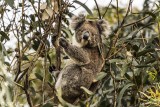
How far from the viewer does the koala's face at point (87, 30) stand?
5.20 m

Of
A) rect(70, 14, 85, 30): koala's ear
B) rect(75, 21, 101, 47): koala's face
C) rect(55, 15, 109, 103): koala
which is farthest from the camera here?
rect(70, 14, 85, 30): koala's ear

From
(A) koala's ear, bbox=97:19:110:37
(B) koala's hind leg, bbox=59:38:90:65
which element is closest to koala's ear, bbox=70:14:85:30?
(A) koala's ear, bbox=97:19:110:37

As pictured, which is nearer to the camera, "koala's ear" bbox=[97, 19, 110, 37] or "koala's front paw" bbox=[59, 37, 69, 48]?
"koala's front paw" bbox=[59, 37, 69, 48]

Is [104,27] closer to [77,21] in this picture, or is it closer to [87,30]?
[87,30]

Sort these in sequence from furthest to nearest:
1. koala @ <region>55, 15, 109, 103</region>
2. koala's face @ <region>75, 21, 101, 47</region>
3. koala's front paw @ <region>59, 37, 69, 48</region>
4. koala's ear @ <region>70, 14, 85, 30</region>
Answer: koala's ear @ <region>70, 14, 85, 30</region> → koala's face @ <region>75, 21, 101, 47</region> → koala @ <region>55, 15, 109, 103</region> → koala's front paw @ <region>59, 37, 69, 48</region>

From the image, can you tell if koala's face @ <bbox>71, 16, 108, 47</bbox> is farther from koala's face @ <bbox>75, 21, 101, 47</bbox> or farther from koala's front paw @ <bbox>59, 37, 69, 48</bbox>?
koala's front paw @ <bbox>59, 37, 69, 48</bbox>

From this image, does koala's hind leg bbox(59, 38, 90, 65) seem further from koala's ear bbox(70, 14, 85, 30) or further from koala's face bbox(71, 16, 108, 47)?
koala's ear bbox(70, 14, 85, 30)

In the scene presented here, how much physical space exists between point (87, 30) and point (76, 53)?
Answer: 0.50 m

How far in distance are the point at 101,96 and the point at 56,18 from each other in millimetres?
1174

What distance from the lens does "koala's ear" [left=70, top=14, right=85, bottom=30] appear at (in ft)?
17.5

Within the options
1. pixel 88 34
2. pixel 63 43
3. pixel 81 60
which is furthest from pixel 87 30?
pixel 63 43

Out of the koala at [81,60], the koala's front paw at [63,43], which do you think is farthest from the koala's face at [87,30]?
the koala's front paw at [63,43]

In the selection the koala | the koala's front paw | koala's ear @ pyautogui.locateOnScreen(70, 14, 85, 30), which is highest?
koala's ear @ pyautogui.locateOnScreen(70, 14, 85, 30)

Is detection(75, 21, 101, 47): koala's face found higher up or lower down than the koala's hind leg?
higher up
